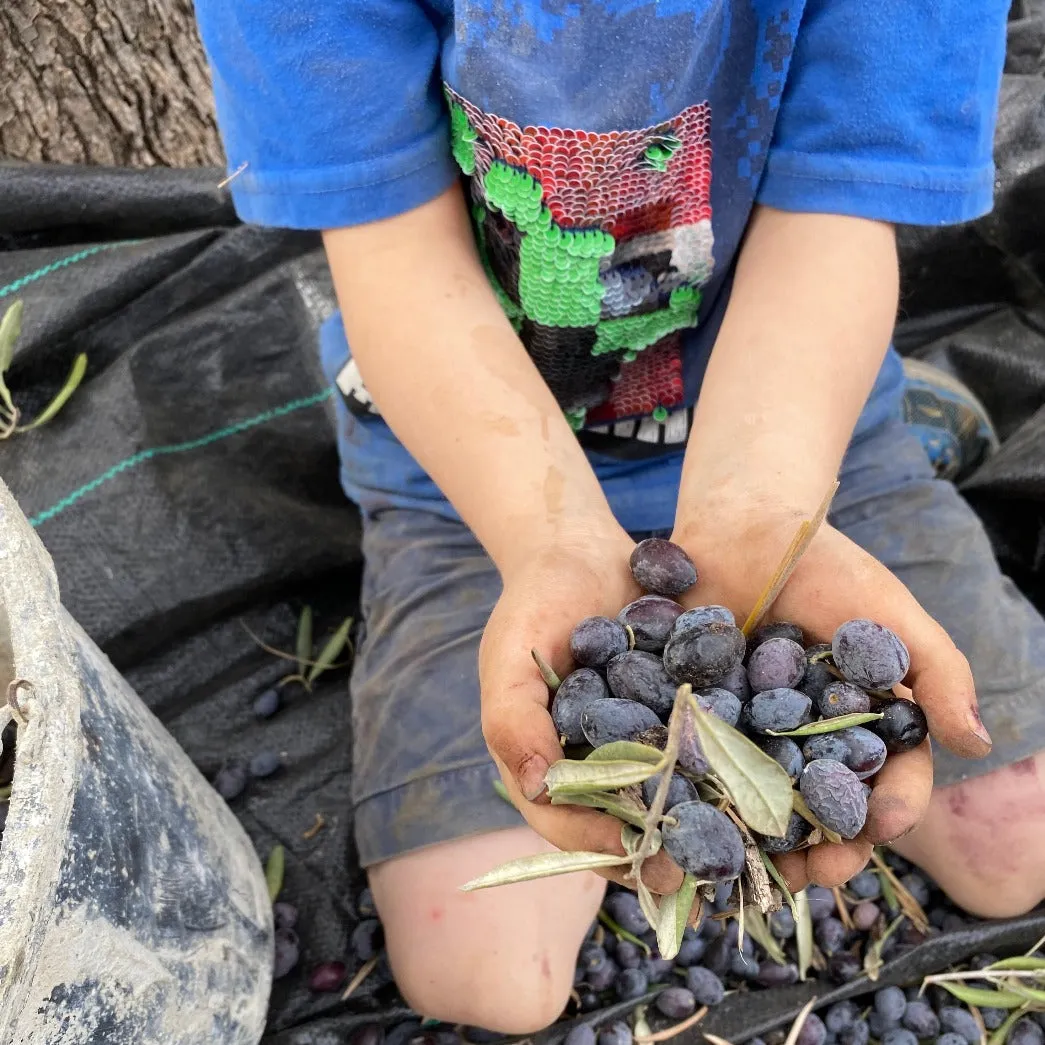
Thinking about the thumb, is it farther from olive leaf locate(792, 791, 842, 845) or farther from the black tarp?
the black tarp

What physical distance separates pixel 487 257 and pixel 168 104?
83cm

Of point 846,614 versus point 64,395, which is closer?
point 846,614

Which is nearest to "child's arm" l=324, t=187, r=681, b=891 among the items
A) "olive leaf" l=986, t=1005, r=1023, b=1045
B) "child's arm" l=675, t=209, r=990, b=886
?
"child's arm" l=675, t=209, r=990, b=886

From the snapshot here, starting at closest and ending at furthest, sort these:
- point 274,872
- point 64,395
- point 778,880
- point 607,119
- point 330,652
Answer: point 778,880, point 607,119, point 274,872, point 64,395, point 330,652

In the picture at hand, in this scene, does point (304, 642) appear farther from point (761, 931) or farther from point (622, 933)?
point (761, 931)

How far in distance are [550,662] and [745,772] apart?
212 mm

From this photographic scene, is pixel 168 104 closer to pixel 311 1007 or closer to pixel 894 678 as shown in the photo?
pixel 311 1007

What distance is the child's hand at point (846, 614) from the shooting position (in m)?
0.69

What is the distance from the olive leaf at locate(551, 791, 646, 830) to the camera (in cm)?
64

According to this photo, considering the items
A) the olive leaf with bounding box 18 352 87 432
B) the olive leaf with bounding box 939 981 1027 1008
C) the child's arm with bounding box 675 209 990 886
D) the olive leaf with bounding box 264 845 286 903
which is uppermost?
the child's arm with bounding box 675 209 990 886

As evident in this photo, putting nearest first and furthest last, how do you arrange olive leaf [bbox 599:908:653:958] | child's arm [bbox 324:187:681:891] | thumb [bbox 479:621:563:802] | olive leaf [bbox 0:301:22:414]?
thumb [bbox 479:621:563:802] → child's arm [bbox 324:187:681:891] → olive leaf [bbox 599:908:653:958] → olive leaf [bbox 0:301:22:414]

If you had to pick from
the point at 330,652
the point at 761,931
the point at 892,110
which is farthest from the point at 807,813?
the point at 330,652

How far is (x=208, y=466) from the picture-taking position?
148 cm

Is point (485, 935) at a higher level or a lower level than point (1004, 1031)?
higher
